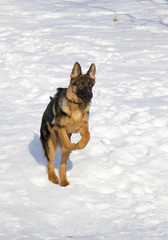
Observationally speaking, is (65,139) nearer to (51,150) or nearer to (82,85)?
(51,150)

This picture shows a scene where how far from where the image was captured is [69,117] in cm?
630

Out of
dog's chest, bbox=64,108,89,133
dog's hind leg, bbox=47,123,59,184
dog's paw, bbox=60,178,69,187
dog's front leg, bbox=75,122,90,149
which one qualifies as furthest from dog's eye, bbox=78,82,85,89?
dog's paw, bbox=60,178,69,187

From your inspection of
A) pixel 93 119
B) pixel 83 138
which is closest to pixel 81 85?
pixel 83 138

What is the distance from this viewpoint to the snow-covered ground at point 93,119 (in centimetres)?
537

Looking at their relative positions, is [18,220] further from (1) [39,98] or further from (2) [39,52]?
(2) [39,52]

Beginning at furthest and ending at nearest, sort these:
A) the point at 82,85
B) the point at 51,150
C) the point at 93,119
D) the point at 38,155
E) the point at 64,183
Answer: the point at 93,119
the point at 38,155
the point at 51,150
the point at 64,183
the point at 82,85

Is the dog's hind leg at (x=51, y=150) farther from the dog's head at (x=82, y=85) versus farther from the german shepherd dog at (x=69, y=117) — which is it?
the dog's head at (x=82, y=85)

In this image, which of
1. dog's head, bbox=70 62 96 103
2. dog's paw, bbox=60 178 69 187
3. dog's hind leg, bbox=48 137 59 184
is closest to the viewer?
dog's head, bbox=70 62 96 103

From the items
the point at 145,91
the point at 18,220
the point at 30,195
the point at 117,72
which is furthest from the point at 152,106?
the point at 18,220

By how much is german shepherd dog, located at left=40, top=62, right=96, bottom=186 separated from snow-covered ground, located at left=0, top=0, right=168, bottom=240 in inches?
16.0

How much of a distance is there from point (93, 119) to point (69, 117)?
2.41 m

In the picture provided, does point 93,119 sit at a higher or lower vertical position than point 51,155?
lower

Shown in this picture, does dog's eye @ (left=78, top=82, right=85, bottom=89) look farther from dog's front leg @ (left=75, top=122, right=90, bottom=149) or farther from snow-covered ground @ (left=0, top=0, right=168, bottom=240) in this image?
snow-covered ground @ (left=0, top=0, right=168, bottom=240)

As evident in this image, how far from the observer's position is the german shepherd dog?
6.30 meters
